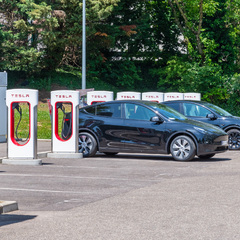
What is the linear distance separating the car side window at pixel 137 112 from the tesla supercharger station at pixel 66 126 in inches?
54.1

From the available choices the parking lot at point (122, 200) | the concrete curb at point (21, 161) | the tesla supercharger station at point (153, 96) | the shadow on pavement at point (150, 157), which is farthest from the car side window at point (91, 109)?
the tesla supercharger station at point (153, 96)

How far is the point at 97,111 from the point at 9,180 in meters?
5.62

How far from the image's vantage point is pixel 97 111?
53.8 ft

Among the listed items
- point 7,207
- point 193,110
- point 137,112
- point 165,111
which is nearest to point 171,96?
point 193,110

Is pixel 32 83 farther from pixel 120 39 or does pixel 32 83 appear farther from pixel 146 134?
pixel 146 134

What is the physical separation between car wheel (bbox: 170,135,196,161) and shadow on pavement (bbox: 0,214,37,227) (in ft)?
25.9

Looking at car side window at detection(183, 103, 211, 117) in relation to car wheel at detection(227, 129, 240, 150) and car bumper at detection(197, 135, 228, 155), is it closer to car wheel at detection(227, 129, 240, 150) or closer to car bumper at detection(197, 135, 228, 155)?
car wheel at detection(227, 129, 240, 150)

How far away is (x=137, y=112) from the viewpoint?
15891mm

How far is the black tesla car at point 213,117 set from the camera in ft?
62.1

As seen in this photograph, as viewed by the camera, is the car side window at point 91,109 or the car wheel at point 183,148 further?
the car side window at point 91,109

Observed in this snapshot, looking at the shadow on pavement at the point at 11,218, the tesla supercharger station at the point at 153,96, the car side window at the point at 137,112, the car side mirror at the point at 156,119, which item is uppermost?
the tesla supercharger station at the point at 153,96

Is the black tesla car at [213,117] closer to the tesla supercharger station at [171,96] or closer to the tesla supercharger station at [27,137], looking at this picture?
the tesla supercharger station at [171,96]

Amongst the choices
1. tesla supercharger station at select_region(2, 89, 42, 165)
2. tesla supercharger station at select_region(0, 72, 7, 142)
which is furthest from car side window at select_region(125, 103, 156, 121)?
tesla supercharger station at select_region(0, 72, 7, 142)

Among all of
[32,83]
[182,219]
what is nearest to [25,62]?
[32,83]
